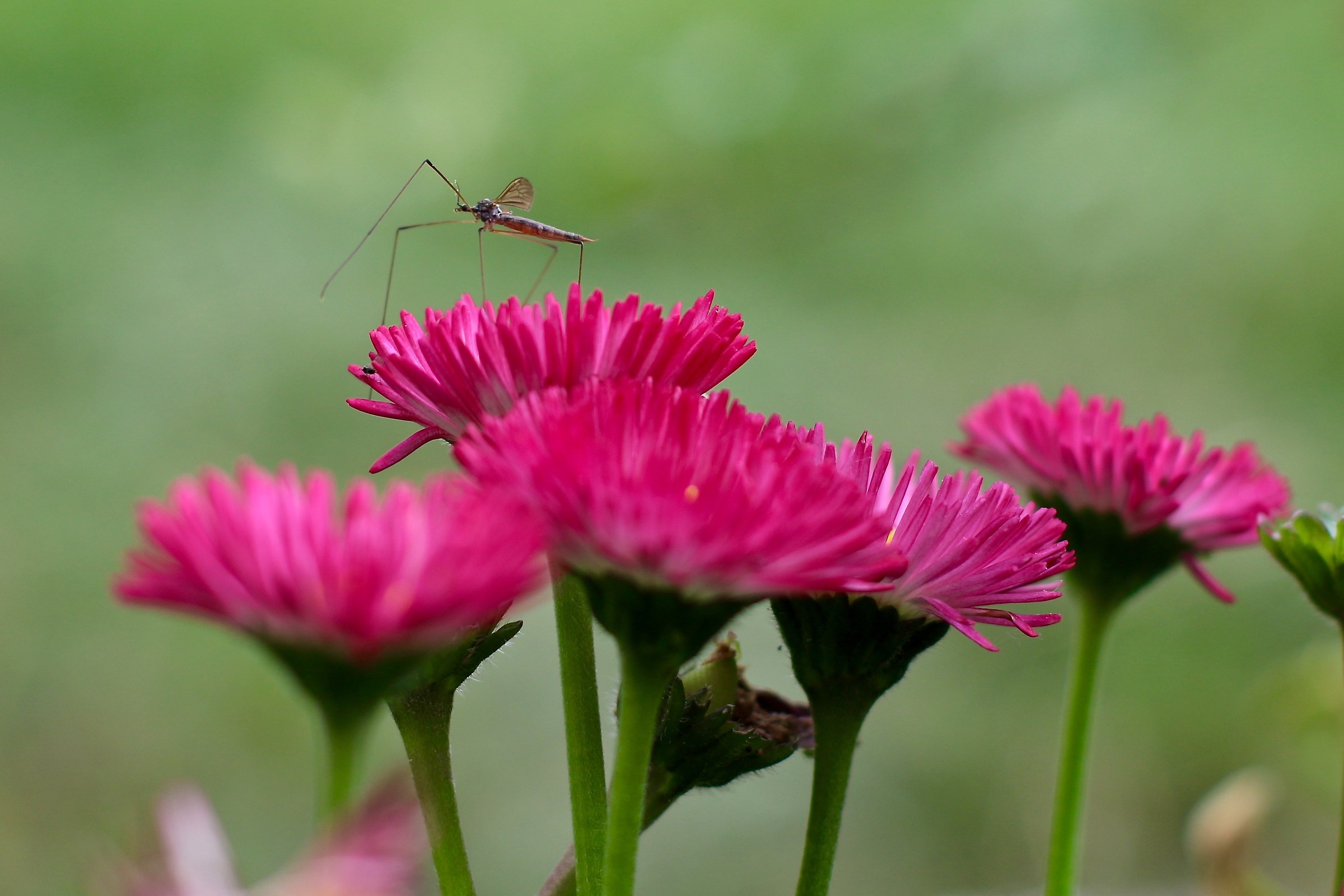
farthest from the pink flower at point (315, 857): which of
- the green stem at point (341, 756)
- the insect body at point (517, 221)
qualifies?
the insect body at point (517, 221)

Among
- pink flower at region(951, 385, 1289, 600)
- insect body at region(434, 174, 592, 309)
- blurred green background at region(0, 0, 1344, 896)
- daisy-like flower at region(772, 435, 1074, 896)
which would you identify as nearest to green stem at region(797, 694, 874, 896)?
daisy-like flower at region(772, 435, 1074, 896)

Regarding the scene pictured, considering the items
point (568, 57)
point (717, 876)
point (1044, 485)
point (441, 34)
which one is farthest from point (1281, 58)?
point (1044, 485)

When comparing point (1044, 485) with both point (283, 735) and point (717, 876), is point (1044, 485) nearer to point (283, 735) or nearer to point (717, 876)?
point (717, 876)

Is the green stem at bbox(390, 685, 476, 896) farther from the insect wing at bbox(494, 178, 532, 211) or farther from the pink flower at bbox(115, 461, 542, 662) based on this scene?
the insect wing at bbox(494, 178, 532, 211)

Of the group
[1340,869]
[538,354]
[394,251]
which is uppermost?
[394,251]

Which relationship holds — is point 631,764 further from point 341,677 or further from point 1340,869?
point 1340,869

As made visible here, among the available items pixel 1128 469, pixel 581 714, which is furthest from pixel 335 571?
pixel 1128 469
